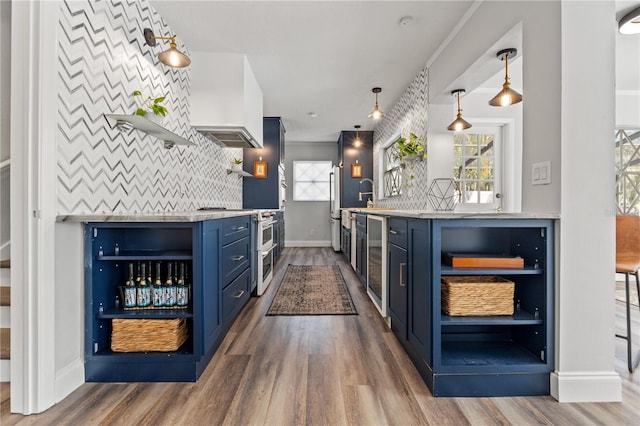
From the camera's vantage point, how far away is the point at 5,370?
5.12ft

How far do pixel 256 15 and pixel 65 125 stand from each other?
1.68 meters

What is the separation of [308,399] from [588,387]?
1.34 m

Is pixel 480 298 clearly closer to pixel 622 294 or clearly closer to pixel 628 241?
pixel 628 241

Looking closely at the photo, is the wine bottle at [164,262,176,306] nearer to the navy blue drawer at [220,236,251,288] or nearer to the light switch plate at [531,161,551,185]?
the navy blue drawer at [220,236,251,288]

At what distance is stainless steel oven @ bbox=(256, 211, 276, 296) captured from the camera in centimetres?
310

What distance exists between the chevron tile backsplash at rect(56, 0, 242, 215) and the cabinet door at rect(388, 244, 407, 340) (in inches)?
72.8

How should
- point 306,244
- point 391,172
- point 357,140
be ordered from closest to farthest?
point 391,172
point 357,140
point 306,244

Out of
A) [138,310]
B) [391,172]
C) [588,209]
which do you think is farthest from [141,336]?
[391,172]

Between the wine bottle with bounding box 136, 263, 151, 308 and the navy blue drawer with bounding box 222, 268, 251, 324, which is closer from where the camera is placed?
the wine bottle with bounding box 136, 263, 151, 308

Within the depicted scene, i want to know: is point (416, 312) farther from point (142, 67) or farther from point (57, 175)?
point (142, 67)

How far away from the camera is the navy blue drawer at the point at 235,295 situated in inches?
80.3

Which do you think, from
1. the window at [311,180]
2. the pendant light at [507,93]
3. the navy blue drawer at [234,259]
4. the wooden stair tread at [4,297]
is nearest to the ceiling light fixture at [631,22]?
the pendant light at [507,93]

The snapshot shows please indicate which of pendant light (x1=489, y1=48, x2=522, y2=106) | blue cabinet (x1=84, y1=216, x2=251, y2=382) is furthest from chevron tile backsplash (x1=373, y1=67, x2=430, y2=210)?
blue cabinet (x1=84, y1=216, x2=251, y2=382)

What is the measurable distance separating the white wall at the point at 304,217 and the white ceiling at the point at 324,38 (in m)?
3.07
